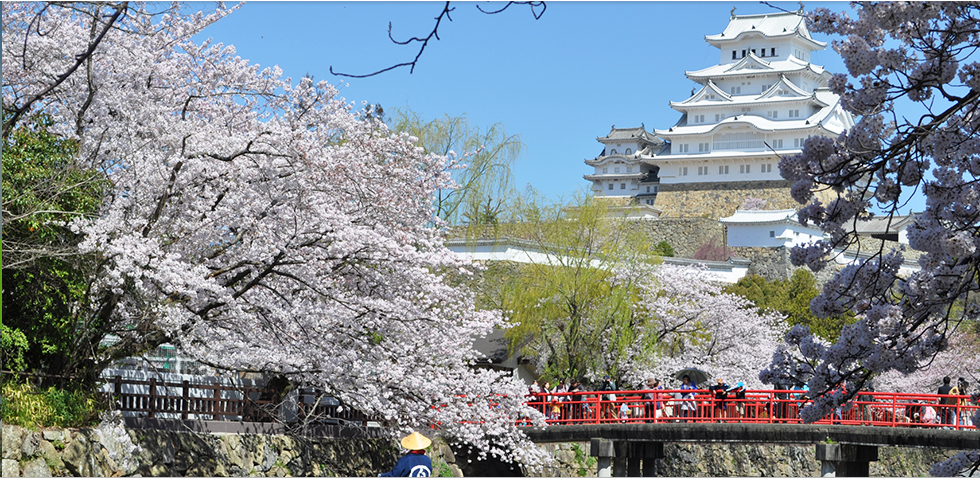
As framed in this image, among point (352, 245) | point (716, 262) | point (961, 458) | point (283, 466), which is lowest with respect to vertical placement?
point (283, 466)

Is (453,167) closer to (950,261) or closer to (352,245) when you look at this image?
(352,245)

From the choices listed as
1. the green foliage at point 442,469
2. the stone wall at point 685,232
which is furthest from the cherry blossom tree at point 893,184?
the stone wall at point 685,232

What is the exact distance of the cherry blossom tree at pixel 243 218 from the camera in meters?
9.70

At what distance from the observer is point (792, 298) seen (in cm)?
3192

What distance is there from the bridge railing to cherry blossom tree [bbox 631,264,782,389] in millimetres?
4068

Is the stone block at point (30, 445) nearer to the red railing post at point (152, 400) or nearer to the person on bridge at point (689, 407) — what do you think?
the red railing post at point (152, 400)

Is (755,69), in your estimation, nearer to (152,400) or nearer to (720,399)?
(720,399)

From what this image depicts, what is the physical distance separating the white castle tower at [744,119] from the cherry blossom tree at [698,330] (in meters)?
23.7

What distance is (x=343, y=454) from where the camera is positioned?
45.4 ft

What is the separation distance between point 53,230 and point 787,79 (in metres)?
46.2

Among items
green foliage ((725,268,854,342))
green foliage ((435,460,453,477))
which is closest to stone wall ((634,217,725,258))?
green foliage ((725,268,854,342))

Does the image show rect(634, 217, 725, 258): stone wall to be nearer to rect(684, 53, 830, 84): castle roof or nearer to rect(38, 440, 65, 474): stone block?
rect(684, 53, 830, 84): castle roof

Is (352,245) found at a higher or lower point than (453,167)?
lower

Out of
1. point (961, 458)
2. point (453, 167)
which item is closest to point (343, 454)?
point (453, 167)
